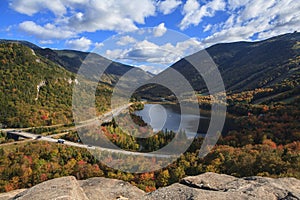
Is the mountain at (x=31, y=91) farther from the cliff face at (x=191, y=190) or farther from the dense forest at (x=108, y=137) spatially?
the cliff face at (x=191, y=190)

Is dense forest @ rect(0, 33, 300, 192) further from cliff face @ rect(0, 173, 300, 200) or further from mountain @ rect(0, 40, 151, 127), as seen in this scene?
cliff face @ rect(0, 173, 300, 200)

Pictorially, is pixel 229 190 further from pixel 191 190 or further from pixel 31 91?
pixel 31 91

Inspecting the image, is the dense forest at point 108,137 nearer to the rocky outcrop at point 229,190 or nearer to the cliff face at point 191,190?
the rocky outcrop at point 229,190

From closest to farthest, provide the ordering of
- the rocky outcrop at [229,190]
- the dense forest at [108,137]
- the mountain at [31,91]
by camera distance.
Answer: the rocky outcrop at [229,190] → the dense forest at [108,137] → the mountain at [31,91]

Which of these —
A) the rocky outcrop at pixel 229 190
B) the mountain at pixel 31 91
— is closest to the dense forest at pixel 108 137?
the mountain at pixel 31 91

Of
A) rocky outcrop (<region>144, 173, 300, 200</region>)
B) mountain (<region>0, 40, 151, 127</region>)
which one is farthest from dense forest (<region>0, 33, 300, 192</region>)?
rocky outcrop (<region>144, 173, 300, 200</region>)

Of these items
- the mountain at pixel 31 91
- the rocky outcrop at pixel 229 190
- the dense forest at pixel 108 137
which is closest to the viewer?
the rocky outcrop at pixel 229 190

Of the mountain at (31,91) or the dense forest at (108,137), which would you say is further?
the mountain at (31,91)

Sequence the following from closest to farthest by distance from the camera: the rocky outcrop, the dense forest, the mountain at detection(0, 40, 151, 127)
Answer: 1. the rocky outcrop
2. the dense forest
3. the mountain at detection(0, 40, 151, 127)

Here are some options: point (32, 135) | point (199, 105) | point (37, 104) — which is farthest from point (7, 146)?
point (199, 105)
